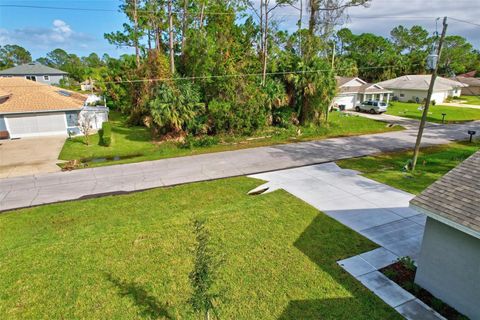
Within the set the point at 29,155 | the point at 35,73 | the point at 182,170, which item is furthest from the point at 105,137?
the point at 35,73

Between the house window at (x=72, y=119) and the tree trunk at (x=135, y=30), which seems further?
the tree trunk at (x=135, y=30)

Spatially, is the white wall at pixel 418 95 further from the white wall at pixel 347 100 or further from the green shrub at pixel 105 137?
the green shrub at pixel 105 137

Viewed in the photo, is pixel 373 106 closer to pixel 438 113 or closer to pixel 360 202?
pixel 438 113

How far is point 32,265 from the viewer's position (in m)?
7.71

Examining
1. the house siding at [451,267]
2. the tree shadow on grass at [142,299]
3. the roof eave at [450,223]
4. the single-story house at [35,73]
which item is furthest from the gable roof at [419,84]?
the single-story house at [35,73]

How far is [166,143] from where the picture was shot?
20734 mm

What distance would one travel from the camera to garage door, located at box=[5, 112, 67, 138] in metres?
22.5

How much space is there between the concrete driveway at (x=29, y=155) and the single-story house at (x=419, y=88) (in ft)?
140

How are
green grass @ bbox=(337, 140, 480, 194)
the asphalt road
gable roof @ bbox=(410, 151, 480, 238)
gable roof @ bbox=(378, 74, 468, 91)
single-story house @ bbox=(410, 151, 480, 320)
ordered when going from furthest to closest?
gable roof @ bbox=(378, 74, 468, 91), green grass @ bbox=(337, 140, 480, 194), the asphalt road, single-story house @ bbox=(410, 151, 480, 320), gable roof @ bbox=(410, 151, 480, 238)

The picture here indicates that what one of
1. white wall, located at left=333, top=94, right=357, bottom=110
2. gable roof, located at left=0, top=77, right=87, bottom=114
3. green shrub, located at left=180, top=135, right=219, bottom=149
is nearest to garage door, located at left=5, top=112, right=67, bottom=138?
gable roof, located at left=0, top=77, right=87, bottom=114

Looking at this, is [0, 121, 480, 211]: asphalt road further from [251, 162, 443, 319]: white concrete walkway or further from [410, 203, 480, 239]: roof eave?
[410, 203, 480, 239]: roof eave

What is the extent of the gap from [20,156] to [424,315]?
71.8 feet

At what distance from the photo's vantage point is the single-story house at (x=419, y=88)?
39969 mm

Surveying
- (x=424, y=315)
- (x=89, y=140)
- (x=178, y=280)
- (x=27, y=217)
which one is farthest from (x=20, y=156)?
(x=424, y=315)
